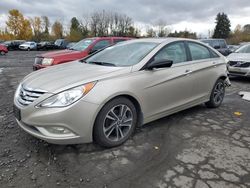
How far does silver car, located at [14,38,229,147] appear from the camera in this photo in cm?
285

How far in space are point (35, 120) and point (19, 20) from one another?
69.9 metres

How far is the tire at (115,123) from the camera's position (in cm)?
306

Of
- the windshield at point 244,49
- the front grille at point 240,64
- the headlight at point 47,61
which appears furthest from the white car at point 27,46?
the front grille at point 240,64

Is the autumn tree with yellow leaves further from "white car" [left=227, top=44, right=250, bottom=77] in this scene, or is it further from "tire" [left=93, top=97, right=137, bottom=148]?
"tire" [left=93, top=97, right=137, bottom=148]

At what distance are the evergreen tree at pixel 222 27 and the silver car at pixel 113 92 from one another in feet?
212

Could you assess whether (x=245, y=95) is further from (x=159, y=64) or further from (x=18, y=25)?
(x=18, y=25)

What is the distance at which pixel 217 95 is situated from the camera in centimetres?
517

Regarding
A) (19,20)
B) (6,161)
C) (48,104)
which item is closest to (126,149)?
(48,104)

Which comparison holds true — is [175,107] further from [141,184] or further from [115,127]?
[141,184]

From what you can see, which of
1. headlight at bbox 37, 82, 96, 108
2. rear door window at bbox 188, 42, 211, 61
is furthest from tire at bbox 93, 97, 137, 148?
rear door window at bbox 188, 42, 211, 61

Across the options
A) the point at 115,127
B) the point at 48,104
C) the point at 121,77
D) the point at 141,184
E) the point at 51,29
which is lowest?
the point at 141,184

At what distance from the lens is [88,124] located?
2916 millimetres

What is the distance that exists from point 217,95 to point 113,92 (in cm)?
302

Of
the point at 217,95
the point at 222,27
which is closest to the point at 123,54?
the point at 217,95
